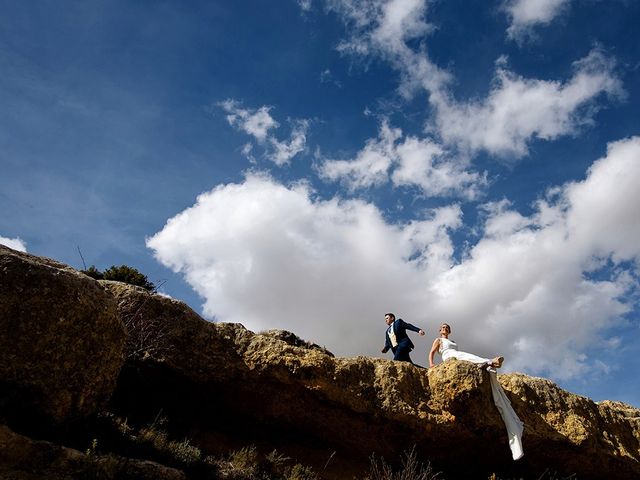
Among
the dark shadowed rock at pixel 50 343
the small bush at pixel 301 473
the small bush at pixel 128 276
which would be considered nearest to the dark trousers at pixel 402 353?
the small bush at pixel 301 473

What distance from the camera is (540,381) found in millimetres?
10992

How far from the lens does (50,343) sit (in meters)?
6.27

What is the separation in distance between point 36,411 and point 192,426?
143 inches

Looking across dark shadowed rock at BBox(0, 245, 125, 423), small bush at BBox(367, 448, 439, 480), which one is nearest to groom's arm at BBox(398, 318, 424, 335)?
small bush at BBox(367, 448, 439, 480)

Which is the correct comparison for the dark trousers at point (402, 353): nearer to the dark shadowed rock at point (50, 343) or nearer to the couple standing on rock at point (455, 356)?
the couple standing on rock at point (455, 356)

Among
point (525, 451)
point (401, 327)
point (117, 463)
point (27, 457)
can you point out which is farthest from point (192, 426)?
point (525, 451)

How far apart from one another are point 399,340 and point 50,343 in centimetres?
722

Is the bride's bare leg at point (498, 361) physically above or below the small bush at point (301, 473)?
above

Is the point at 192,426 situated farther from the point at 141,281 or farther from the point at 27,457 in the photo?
the point at 141,281

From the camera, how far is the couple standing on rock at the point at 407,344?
10477 mm

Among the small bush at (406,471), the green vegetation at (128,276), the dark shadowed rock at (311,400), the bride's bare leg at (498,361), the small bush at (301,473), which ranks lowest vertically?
the small bush at (301,473)

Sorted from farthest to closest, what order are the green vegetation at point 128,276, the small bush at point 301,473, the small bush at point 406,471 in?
1. the green vegetation at point 128,276
2. the small bush at point 301,473
3. the small bush at point 406,471

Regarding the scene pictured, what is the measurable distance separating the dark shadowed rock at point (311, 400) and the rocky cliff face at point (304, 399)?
0.7 inches

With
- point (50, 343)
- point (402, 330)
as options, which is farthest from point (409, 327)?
point (50, 343)
